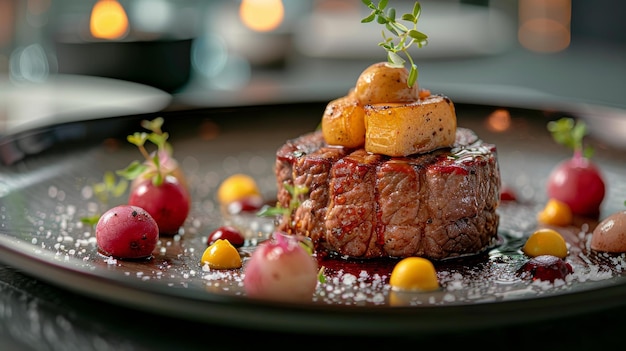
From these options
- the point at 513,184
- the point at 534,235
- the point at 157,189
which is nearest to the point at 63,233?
the point at 157,189

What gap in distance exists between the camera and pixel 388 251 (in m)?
2.69

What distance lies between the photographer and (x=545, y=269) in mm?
2422

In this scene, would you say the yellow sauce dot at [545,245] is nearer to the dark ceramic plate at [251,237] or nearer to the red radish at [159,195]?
the dark ceramic plate at [251,237]

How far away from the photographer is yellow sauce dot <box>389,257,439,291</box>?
7.47ft

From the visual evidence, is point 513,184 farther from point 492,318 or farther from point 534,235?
point 492,318

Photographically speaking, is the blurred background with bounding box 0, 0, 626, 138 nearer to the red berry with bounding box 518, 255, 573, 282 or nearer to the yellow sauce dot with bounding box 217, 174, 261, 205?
the yellow sauce dot with bounding box 217, 174, 261, 205

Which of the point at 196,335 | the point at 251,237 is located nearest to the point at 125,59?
the point at 251,237

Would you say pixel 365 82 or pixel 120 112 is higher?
pixel 365 82

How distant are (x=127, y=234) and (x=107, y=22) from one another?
3457 millimetres

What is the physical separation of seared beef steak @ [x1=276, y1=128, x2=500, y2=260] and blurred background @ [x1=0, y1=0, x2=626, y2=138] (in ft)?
5.25

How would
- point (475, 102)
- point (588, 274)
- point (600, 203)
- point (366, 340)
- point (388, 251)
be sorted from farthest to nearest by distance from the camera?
point (475, 102)
point (600, 203)
point (388, 251)
point (588, 274)
point (366, 340)

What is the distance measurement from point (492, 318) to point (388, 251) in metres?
0.96

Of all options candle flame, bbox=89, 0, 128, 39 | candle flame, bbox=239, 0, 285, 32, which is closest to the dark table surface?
candle flame, bbox=89, 0, 128, 39

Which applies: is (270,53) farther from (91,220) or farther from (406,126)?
(406,126)
